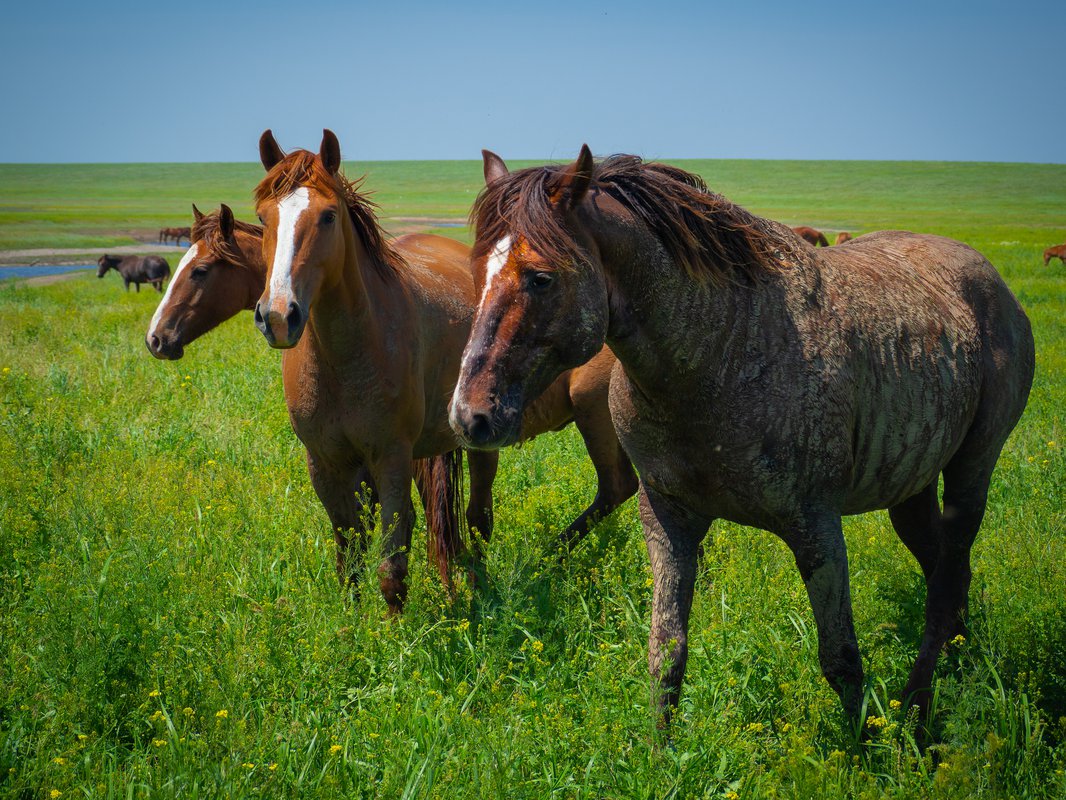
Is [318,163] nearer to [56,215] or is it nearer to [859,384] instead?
[859,384]

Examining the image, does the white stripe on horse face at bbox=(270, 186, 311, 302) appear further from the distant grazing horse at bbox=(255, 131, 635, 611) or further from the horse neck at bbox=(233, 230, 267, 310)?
the horse neck at bbox=(233, 230, 267, 310)

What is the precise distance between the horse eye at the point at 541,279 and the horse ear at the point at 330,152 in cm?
247

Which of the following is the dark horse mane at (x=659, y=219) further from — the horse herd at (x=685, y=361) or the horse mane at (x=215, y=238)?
the horse mane at (x=215, y=238)

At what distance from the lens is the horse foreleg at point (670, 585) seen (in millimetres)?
3373

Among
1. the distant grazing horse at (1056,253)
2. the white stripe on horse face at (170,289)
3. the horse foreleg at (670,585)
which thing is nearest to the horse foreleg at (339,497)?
the white stripe on horse face at (170,289)

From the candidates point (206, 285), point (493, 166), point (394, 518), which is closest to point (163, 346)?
point (206, 285)

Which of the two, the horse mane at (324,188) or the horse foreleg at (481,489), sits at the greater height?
the horse mane at (324,188)

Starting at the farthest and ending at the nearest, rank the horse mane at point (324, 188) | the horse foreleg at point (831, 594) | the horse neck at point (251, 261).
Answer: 1. the horse neck at point (251, 261)
2. the horse mane at point (324, 188)
3. the horse foreleg at point (831, 594)

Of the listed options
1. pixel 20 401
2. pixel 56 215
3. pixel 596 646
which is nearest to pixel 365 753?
pixel 596 646

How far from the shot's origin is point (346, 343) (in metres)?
4.79

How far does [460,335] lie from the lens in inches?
233

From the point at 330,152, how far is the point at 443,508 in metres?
2.35

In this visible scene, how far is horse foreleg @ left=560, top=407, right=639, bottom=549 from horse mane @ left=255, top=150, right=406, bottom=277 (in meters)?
1.87

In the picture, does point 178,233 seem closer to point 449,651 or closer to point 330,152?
point 330,152
